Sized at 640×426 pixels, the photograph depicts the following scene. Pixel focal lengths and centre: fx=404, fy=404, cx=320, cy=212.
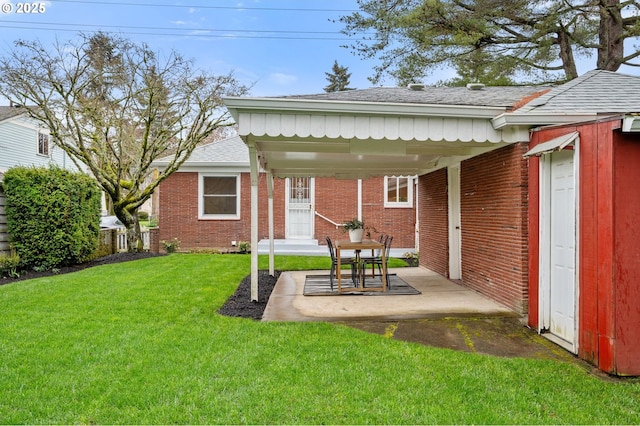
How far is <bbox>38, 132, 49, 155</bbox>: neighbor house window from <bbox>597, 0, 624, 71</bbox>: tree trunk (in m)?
23.2

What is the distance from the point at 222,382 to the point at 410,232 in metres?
11.0

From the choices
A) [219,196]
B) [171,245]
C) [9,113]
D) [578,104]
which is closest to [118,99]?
[219,196]

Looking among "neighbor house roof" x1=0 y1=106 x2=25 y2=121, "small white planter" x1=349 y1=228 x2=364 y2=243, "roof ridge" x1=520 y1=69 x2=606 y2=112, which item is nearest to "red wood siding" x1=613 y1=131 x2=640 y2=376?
"roof ridge" x1=520 y1=69 x2=606 y2=112

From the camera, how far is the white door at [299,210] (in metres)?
13.7

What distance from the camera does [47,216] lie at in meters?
8.85

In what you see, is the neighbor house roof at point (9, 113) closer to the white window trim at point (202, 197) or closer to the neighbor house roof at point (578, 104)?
the white window trim at point (202, 197)

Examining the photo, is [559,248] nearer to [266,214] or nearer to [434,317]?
[434,317]

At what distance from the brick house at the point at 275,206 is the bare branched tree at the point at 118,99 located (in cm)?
119

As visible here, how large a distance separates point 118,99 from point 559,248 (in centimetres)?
1311

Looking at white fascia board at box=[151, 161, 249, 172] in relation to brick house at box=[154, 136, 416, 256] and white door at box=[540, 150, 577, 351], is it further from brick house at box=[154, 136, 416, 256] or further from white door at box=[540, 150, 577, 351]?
white door at box=[540, 150, 577, 351]

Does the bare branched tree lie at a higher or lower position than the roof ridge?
higher

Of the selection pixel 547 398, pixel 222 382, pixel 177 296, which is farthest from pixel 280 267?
pixel 547 398

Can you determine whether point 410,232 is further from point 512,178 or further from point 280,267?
point 512,178

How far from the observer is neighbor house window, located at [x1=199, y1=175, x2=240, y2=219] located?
14.0 m
